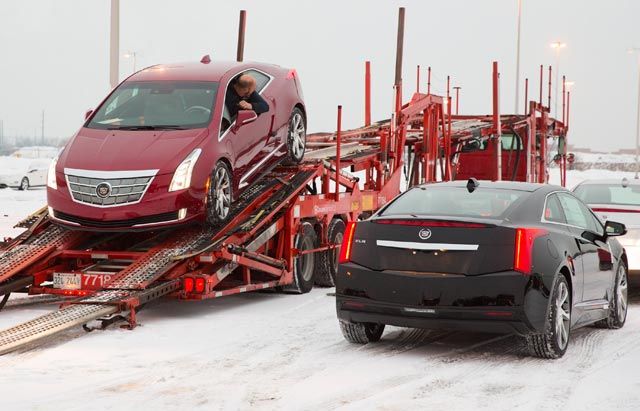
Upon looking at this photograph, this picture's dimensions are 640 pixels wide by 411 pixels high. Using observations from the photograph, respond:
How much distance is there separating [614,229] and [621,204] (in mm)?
3611

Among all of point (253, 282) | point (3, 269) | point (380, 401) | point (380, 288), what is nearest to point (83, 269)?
point (3, 269)

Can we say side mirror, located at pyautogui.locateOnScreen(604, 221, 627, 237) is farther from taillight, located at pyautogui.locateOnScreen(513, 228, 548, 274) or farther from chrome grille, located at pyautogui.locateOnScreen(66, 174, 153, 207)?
chrome grille, located at pyautogui.locateOnScreen(66, 174, 153, 207)

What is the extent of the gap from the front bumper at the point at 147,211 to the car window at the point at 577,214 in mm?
3765

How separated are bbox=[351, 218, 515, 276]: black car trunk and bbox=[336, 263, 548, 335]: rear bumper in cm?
7

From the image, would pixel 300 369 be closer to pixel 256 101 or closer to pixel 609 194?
pixel 256 101

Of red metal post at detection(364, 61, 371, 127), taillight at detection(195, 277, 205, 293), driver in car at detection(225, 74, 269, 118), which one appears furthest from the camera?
red metal post at detection(364, 61, 371, 127)

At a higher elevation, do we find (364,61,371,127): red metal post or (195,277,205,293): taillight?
(364,61,371,127): red metal post

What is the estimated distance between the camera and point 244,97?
43.0ft

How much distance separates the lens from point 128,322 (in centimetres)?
1052

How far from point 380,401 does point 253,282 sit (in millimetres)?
5686

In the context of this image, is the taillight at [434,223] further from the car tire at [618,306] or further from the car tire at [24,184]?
the car tire at [24,184]

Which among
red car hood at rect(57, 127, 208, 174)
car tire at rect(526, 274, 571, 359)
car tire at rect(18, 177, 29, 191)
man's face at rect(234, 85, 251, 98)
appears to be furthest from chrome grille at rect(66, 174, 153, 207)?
car tire at rect(18, 177, 29, 191)

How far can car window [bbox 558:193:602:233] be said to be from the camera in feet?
32.8

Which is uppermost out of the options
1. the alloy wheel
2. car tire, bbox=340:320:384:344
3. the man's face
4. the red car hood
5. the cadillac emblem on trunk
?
the man's face
